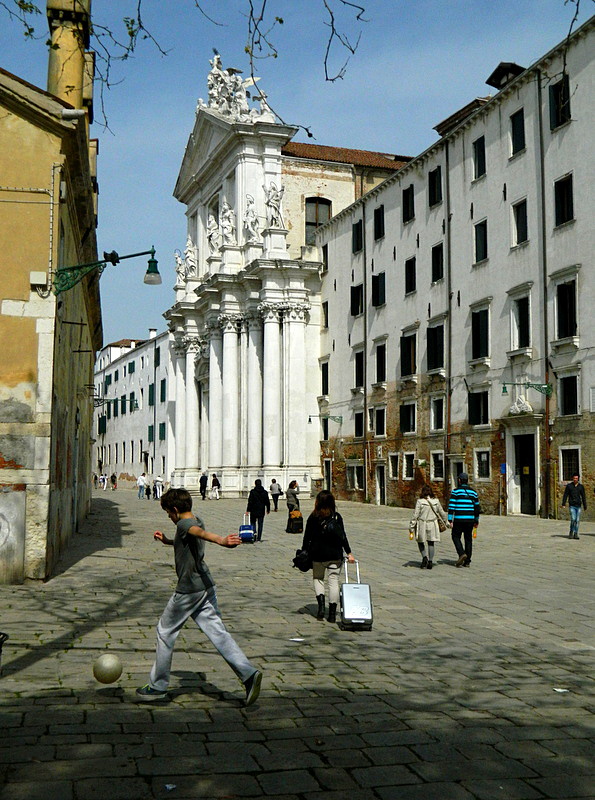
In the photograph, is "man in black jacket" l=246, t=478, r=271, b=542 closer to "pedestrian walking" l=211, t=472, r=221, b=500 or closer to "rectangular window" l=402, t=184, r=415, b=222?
"rectangular window" l=402, t=184, r=415, b=222

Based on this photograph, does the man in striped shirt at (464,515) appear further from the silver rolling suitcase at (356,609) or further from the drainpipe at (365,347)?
the drainpipe at (365,347)

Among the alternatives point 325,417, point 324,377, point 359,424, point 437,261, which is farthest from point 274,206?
point 437,261

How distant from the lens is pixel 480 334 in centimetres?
3112

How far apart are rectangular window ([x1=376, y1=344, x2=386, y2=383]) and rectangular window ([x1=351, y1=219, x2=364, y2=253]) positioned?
534cm

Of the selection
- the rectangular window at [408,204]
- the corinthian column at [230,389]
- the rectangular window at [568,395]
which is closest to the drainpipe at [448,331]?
the rectangular window at [408,204]

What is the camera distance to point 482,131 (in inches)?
1241

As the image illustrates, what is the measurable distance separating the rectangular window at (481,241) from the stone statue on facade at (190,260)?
28122 millimetres

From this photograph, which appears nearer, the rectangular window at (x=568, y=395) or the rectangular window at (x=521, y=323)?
the rectangular window at (x=568, y=395)

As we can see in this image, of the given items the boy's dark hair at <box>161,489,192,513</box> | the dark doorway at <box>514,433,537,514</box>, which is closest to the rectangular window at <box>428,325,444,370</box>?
the dark doorway at <box>514,433,537,514</box>

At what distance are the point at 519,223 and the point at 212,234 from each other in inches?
1040

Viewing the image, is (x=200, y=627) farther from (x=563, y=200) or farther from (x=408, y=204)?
(x=408, y=204)

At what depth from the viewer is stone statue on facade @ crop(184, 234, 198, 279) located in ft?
187

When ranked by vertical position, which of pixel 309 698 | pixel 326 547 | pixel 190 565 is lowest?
pixel 309 698

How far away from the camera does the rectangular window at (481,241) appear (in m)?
31.3
